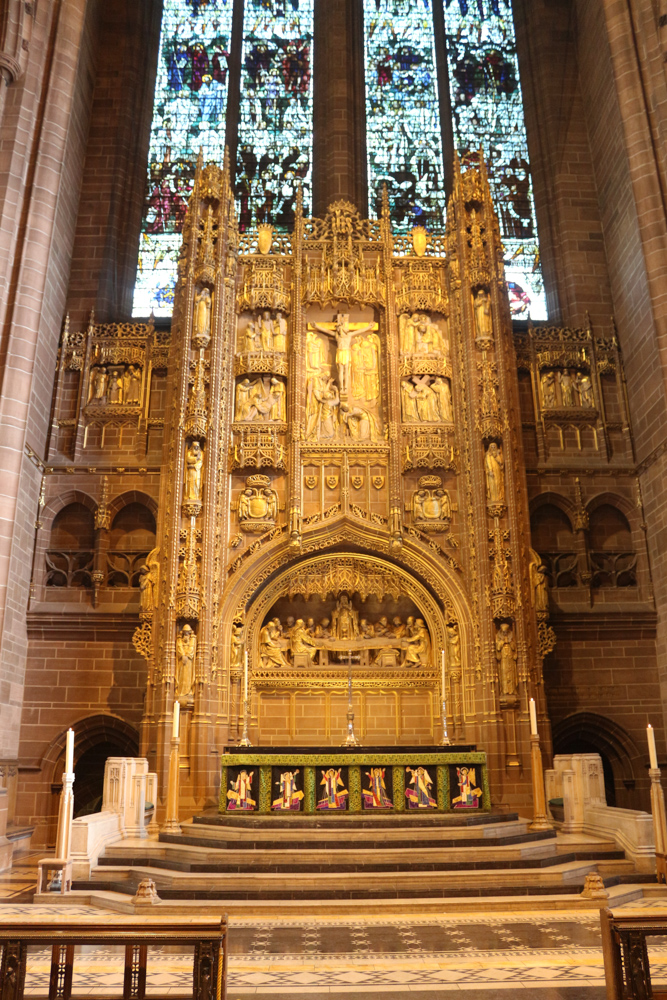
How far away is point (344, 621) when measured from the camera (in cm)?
1689

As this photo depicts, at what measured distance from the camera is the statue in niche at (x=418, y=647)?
16.6 meters

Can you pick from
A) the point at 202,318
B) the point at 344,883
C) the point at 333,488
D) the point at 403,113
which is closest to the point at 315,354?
the point at 202,318

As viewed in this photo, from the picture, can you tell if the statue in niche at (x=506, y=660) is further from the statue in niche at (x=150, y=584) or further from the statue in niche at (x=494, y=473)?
the statue in niche at (x=150, y=584)

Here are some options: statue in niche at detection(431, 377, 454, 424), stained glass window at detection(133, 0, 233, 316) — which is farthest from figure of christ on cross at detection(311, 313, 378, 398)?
stained glass window at detection(133, 0, 233, 316)

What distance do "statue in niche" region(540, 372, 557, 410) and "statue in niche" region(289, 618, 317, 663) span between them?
301 inches

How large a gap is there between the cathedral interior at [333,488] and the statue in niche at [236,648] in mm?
46

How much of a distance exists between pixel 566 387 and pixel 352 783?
11193 mm

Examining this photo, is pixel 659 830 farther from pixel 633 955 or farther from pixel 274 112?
pixel 274 112

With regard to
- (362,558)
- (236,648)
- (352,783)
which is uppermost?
(362,558)

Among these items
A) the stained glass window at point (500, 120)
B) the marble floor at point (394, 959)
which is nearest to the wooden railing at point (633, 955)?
the marble floor at point (394, 959)

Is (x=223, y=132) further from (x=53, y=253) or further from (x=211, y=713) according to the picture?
(x=211, y=713)

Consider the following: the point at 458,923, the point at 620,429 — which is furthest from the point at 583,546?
the point at 458,923

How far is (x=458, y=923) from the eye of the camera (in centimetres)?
895

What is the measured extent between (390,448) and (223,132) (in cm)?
1209
